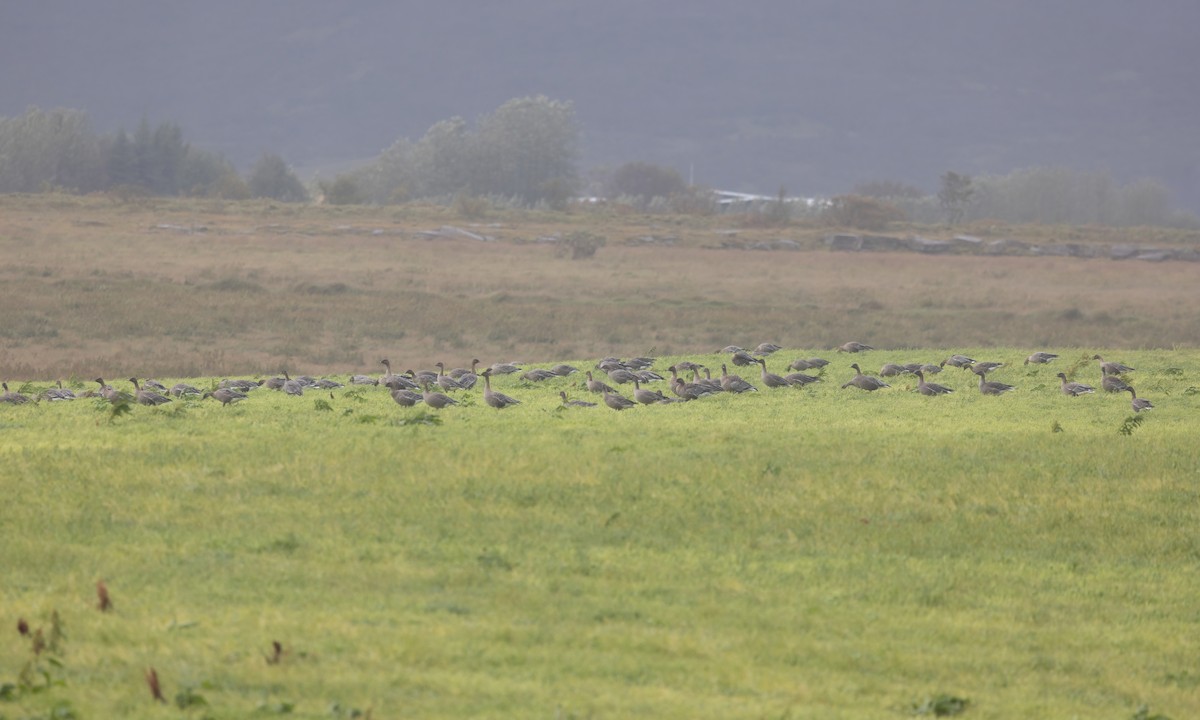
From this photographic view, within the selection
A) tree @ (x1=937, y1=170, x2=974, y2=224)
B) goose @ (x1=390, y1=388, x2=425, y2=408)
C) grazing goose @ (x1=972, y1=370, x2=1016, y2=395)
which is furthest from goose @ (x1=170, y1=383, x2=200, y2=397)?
tree @ (x1=937, y1=170, x2=974, y2=224)

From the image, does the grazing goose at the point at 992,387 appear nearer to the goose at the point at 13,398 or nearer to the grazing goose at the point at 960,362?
the grazing goose at the point at 960,362

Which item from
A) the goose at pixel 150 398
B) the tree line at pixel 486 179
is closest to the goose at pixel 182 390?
the goose at pixel 150 398

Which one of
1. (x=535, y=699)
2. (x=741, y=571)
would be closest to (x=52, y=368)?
(x=741, y=571)

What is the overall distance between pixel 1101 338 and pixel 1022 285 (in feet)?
61.6

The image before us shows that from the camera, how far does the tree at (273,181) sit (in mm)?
130125

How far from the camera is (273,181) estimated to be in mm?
131500

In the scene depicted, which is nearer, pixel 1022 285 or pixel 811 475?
pixel 811 475

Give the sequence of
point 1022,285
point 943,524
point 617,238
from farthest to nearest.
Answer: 1. point 617,238
2. point 1022,285
3. point 943,524

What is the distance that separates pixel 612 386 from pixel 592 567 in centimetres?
1600

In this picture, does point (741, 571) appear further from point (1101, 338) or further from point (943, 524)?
point (1101, 338)

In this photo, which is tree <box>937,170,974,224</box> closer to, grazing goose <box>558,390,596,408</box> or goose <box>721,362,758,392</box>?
goose <box>721,362,758,392</box>

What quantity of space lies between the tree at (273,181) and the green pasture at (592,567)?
109314 millimetres

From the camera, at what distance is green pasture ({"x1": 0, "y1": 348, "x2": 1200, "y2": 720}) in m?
11.1

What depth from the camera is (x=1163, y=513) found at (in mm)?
17812
